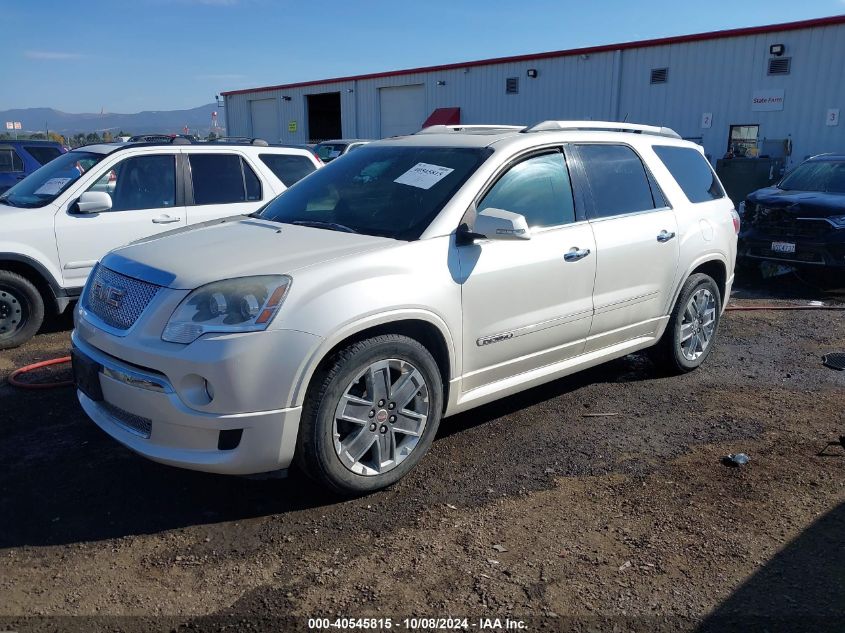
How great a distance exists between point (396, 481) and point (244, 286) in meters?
1.30

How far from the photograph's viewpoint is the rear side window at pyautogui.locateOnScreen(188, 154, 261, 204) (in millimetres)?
6941

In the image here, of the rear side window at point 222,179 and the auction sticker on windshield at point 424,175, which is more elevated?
the auction sticker on windshield at point 424,175

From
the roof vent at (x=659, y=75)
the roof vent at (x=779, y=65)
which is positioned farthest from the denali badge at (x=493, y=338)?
the roof vent at (x=659, y=75)

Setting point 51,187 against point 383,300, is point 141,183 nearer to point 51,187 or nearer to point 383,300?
point 51,187

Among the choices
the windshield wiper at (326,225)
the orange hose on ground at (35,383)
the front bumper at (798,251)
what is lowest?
the orange hose on ground at (35,383)

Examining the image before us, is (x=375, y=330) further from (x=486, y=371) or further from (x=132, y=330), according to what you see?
(x=132, y=330)

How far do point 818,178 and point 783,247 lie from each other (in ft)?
5.02

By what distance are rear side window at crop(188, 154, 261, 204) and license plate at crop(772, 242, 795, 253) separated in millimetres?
6364

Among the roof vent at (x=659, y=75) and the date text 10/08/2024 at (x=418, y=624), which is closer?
the date text 10/08/2024 at (x=418, y=624)

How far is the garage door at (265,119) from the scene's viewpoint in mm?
35281

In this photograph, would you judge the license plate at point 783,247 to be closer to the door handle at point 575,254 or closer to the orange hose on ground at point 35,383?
the door handle at point 575,254

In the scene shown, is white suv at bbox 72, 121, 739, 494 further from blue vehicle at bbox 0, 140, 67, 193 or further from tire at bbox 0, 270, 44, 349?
blue vehicle at bbox 0, 140, 67, 193

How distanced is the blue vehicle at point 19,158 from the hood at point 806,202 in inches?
430

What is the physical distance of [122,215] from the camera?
6477 millimetres
